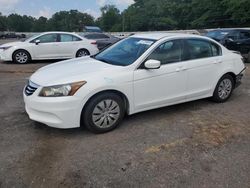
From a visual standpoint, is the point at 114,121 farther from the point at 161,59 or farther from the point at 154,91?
the point at 161,59

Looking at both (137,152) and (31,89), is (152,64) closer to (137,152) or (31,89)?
(137,152)

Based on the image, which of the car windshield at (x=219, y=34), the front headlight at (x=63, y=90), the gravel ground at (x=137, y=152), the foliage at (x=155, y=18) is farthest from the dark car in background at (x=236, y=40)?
the foliage at (x=155, y=18)

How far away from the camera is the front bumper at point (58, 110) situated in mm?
4305

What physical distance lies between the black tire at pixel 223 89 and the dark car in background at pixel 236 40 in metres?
7.57

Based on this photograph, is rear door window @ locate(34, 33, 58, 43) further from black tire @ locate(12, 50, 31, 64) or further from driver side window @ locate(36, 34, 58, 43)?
black tire @ locate(12, 50, 31, 64)

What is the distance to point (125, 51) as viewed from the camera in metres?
5.44

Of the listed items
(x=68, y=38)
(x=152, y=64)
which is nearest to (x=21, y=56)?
(x=68, y=38)

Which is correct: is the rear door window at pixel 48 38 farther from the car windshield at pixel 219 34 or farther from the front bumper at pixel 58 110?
the front bumper at pixel 58 110

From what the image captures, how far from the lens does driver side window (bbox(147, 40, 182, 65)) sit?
5.17 metres

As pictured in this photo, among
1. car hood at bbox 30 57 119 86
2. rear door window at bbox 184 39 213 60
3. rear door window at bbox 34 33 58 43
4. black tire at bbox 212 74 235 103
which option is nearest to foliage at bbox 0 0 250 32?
rear door window at bbox 34 33 58 43

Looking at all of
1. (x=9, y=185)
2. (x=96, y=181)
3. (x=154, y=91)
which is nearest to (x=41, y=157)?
(x=9, y=185)

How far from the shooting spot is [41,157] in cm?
394

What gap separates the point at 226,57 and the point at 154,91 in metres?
2.05

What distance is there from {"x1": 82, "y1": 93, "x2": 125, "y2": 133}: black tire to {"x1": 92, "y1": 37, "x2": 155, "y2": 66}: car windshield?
68cm
